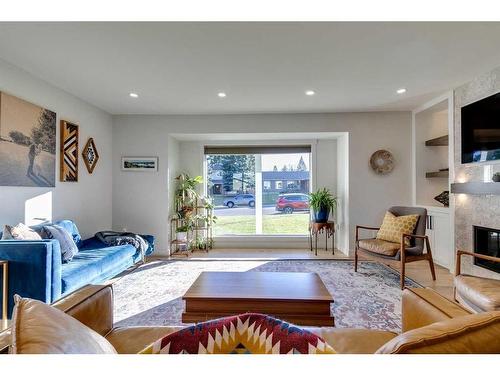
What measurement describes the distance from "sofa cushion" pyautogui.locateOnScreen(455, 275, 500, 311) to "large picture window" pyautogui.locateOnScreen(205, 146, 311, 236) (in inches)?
128

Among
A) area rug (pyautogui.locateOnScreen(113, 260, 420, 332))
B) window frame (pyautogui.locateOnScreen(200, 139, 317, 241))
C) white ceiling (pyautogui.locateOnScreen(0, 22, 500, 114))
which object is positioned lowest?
area rug (pyautogui.locateOnScreen(113, 260, 420, 332))

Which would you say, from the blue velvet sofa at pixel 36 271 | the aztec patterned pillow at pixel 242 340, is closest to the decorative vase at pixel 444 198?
the aztec patterned pillow at pixel 242 340

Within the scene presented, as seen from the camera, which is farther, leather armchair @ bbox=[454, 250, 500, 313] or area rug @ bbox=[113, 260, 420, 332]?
area rug @ bbox=[113, 260, 420, 332]

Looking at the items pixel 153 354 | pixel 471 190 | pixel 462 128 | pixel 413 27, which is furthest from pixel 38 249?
pixel 462 128

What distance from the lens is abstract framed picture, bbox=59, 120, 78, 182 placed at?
348 cm

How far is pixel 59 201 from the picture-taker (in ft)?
11.3

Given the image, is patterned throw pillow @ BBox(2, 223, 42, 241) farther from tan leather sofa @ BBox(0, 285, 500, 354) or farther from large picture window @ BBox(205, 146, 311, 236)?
large picture window @ BBox(205, 146, 311, 236)

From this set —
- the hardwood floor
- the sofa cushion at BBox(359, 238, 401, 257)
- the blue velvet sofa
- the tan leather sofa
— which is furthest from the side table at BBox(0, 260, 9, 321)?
the sofa cushion at BBox(359, 238, 401, 257)

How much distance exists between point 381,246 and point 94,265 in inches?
124

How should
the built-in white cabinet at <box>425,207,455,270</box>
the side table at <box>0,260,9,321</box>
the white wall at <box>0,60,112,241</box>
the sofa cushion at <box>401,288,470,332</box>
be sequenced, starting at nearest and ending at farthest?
the sofa cushion at <box>401,288,470,332</box> → the side table at <box>0,260,9,321</box> → the white wall at <box>0,60,112,241</box> → the built-in white cabinet at <box>425,207,455,270</box>

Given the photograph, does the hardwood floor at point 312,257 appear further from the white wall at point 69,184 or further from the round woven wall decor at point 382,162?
the white wall at point 69,184

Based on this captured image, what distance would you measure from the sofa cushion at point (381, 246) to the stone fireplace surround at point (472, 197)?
92 centimetres

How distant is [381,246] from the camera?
128 inches
